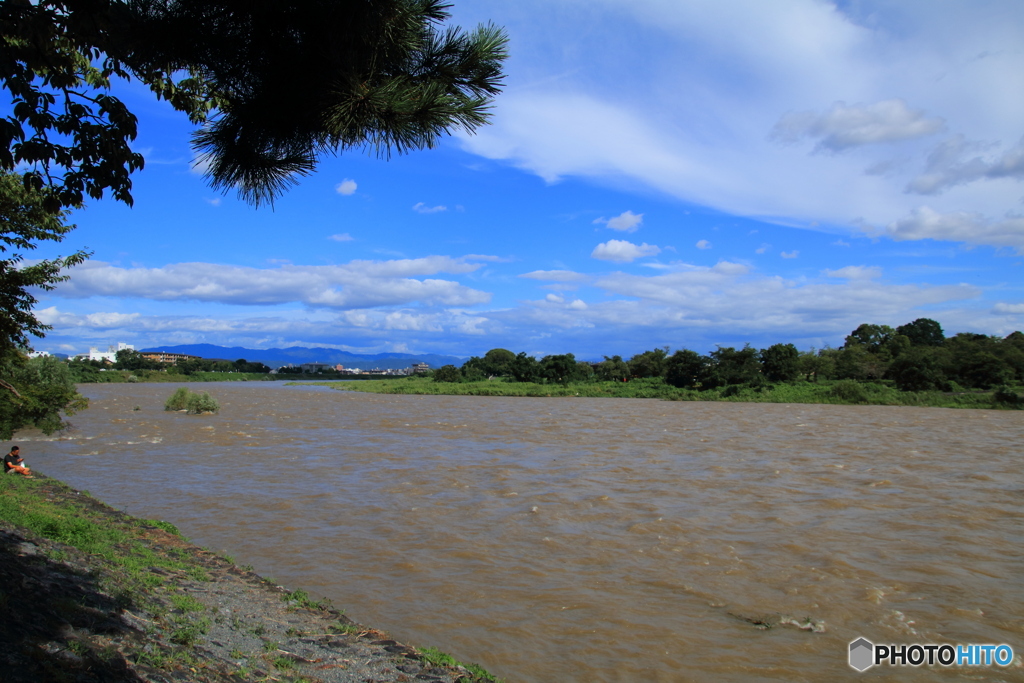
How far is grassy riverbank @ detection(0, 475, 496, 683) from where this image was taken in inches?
136

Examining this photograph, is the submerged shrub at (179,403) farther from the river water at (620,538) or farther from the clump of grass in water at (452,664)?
the clump of grass in water at (452,664)

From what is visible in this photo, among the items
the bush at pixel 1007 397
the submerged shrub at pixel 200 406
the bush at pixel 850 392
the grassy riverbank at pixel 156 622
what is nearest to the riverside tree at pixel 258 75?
the grassy riverbank at pixel 156 622

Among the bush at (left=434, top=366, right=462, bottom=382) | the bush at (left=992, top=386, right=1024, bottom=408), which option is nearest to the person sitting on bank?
the bush at (left=992, top=386, right=1024, bottom=408)

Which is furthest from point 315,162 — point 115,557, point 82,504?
point 82,504

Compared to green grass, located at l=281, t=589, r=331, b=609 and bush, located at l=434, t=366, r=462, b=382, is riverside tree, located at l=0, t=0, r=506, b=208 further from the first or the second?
bush, located at l=434, t=366, r=462, b=382

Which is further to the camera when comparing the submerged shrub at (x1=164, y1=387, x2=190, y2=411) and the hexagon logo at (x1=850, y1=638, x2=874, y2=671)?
the submerged shrub at (x1=164, y1=387, x2=190, y2=411)

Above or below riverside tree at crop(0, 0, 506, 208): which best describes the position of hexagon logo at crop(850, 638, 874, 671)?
below

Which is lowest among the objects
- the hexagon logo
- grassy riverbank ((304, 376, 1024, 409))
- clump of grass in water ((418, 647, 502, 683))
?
the hexagon logo

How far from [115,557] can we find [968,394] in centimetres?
3994

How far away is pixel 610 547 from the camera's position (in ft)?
26.6

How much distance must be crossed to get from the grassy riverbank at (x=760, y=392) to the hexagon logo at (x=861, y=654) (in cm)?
3358

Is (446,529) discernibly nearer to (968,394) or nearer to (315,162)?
(315,162)

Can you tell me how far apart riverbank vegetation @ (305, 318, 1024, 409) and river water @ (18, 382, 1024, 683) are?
1965cm

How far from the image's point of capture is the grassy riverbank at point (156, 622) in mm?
3453
